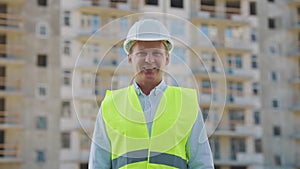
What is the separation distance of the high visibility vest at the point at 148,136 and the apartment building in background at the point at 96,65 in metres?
20.9

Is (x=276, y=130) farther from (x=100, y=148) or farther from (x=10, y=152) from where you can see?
(x=100, y=148)

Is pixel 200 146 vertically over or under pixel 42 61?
over

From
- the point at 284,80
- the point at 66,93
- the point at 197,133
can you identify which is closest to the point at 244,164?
the point at 284,80

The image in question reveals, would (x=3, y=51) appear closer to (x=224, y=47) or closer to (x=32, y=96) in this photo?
(x=32, y=96)

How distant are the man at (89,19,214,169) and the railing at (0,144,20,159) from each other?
2454cm

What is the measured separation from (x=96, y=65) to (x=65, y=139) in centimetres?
467

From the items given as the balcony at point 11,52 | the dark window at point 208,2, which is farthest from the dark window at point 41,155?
the dark window at point 208,2

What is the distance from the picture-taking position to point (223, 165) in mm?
29547

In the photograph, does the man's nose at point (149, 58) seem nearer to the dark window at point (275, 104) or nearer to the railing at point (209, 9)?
the railing at point (209, 9)

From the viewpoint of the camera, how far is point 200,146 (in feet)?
8.50

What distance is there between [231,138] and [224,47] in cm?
412

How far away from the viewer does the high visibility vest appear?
255 cm

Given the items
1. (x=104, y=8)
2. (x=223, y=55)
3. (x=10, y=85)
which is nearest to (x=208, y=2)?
(x=223, y=55)

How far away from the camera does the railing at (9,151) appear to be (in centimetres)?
2645
